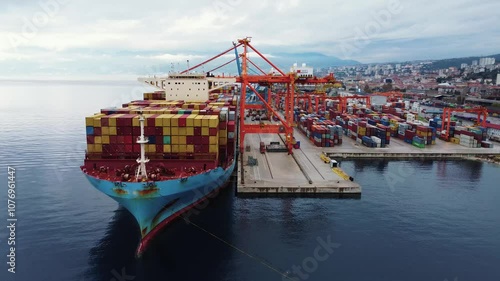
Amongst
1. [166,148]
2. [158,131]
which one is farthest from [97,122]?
[166,148]

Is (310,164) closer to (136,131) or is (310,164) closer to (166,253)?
(136,131)

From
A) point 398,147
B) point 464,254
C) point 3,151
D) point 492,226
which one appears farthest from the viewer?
point 398,147

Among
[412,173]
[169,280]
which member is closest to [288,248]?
[169,280]

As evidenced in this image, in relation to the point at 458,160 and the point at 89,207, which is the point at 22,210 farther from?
the point at 458,160

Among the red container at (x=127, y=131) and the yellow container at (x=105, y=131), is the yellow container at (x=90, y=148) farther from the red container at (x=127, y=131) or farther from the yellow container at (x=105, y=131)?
the red container at (x=127, y=131)

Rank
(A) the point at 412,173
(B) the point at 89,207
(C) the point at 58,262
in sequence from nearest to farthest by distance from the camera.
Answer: (C) the point at 58,262
(B) the point at 89,207
(A) the point at 412,173

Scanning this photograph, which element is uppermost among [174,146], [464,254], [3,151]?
[174,146]

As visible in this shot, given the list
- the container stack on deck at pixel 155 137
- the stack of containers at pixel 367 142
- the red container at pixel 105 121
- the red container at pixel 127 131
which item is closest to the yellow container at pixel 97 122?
the container stack on deck at pixel 155 137
